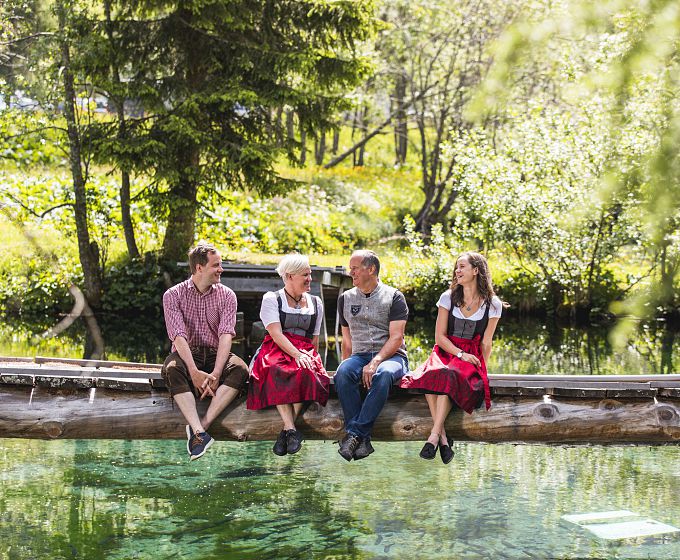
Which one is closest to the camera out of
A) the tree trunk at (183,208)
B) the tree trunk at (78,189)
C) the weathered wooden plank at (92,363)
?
the weathered wooden plank at (92,363)

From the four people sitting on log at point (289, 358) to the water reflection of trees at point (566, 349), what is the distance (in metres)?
7.36

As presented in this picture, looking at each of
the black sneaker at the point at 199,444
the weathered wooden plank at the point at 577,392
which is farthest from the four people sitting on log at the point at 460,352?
the black sneaker at the point at 199,444

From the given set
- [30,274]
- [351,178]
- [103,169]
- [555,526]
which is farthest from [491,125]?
[555,526]

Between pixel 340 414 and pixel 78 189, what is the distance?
1302cm

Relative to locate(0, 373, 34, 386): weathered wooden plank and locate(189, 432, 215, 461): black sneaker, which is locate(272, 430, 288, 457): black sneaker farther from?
locate(0, 373, 34, 386): weathered wooden plank

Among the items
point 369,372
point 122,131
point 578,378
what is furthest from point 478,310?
point 122,131

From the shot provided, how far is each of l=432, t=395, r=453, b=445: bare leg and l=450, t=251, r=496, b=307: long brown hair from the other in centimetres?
62

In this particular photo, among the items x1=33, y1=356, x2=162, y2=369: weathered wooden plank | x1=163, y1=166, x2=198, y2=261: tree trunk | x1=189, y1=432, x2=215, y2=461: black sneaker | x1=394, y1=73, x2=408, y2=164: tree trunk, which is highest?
x1=394, y1=73, x2=408, y2=164: tree trunk

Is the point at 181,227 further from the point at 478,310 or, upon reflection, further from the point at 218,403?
the point at 478,310

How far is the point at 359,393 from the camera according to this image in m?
5.86

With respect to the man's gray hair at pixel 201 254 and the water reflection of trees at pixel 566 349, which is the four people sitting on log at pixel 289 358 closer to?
the man's gray hair at pixel 201 254

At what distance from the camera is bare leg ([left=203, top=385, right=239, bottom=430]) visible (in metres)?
5.83

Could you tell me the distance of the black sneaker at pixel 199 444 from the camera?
221 inches

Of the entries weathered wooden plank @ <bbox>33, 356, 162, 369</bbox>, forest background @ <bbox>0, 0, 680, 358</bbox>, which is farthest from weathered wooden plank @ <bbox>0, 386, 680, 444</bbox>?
forest background @ <bbox>0, 0, 680, 358</bbox>
